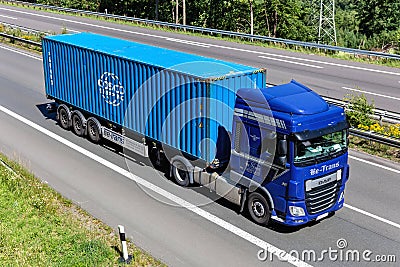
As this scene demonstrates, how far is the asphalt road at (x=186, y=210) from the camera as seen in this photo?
11.3 m

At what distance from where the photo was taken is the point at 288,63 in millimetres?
30578

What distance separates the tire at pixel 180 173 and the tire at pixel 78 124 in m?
5.40

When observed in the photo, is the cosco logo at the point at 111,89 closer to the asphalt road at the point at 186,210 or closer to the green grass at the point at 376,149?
the asphalt road at the point at 186,210

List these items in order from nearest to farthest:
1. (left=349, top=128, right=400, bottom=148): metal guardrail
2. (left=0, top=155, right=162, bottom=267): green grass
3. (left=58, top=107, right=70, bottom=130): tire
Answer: (left=0, top=155, right=162, bottom=267): green grass → (left=349, top=128, right=400, bottom=148): metal guardrail → (left=58, top=107, right=70, bottom=130): tire

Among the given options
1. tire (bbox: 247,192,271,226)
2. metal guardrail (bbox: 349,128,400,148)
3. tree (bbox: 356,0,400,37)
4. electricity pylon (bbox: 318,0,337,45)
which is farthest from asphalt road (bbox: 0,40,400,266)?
tree (bbox: 356,0,400,37)

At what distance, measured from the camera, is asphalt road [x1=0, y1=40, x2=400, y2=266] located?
444 inches

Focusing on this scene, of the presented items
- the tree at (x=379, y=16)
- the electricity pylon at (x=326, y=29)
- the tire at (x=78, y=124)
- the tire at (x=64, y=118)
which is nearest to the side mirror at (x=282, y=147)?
the tire at (x=78, y=124)

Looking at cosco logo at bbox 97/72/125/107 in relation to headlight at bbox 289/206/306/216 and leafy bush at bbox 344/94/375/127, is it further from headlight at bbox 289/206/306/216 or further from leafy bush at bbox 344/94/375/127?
leafy bush at bbox 344/94/375/127

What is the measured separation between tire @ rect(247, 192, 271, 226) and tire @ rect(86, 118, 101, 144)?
734cm

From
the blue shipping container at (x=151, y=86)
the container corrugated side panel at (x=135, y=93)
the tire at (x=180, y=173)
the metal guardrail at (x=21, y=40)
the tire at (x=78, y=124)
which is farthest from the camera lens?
the metal guardrail at (x=21, y=40)

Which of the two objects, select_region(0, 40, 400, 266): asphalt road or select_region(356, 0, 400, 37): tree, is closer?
select_region(0, 40, 400, 266): asphalt road

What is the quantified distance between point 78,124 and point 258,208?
9211 mm

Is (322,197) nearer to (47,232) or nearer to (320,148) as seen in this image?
(320,148)

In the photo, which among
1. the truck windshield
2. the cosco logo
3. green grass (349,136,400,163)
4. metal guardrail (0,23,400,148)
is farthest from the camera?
green grass (349,136,400,163)
